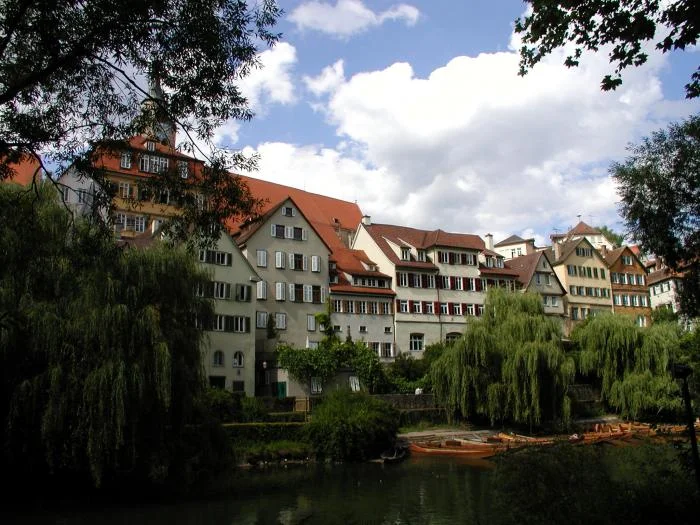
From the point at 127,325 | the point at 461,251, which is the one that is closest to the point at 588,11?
the point at 127,325

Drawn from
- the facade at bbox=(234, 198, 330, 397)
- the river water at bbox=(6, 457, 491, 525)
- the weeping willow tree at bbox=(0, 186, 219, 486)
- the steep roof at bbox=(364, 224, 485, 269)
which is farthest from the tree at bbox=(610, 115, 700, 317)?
the steep roof at bbox=(364, 224, 485, 269)

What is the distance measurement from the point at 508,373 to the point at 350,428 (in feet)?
33.7

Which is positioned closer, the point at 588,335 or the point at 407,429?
the point at 407,429

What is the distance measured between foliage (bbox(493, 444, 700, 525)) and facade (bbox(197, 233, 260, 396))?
3123cm

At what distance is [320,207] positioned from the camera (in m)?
70.4

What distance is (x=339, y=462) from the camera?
35969 millimetres

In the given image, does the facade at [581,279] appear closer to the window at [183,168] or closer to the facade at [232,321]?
the facade at [232,321]

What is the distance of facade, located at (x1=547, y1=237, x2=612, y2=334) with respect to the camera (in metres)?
67.1

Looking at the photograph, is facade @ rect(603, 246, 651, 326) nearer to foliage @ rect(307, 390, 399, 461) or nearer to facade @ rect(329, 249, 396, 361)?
facade @ rect(329, 249, 396, 361)

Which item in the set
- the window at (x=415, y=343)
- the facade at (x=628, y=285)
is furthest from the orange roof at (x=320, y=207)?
the facade at (x=628, y=285)

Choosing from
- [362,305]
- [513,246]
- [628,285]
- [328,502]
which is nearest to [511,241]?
[513,246]

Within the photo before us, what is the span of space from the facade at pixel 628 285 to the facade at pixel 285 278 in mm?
35355

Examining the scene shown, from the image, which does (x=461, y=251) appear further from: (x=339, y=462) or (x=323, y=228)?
(x=339, y=462)

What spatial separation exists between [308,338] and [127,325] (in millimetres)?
27153
